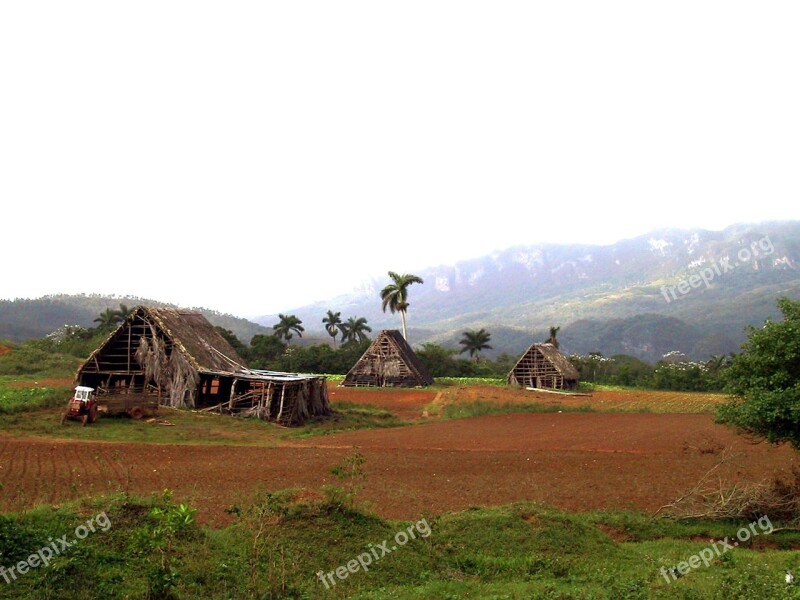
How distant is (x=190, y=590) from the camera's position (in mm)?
8016

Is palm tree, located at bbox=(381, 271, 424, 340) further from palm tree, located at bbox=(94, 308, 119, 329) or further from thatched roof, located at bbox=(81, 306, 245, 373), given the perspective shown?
palm tree, located at bbox=(94, 308, 119, 329)

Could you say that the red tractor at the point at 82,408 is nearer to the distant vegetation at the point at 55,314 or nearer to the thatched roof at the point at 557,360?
the thatched roof at the point at 557,360

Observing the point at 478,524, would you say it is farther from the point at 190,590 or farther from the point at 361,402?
the point at 361,402

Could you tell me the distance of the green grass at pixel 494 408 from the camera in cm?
3472

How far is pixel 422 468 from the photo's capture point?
60.0ft

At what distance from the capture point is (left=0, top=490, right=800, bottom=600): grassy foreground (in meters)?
7.93

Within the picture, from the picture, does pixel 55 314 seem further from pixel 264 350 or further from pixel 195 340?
pixel 195 340

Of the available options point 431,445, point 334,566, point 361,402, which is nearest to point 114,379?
point 361,402

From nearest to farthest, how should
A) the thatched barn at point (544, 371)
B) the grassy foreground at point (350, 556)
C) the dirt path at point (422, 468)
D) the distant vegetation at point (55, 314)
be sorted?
the grassy foreground at point (350, 556) → the dirt path at point (422, 468) → the thatched barn at point (544, 371) → the distant vegetation at point (55, 314)

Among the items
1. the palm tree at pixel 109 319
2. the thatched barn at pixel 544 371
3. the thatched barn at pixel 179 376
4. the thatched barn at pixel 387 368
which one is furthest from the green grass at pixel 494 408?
the palm tree at pixel 109 319

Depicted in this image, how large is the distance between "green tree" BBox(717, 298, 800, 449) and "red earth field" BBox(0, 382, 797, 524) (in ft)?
6.89

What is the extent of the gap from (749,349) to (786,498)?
11.4 ft

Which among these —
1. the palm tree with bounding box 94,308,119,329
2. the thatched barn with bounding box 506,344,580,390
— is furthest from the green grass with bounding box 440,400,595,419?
the palm tree with bounding box 94,308,119,329

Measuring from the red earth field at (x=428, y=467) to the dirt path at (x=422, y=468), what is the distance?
34mm
